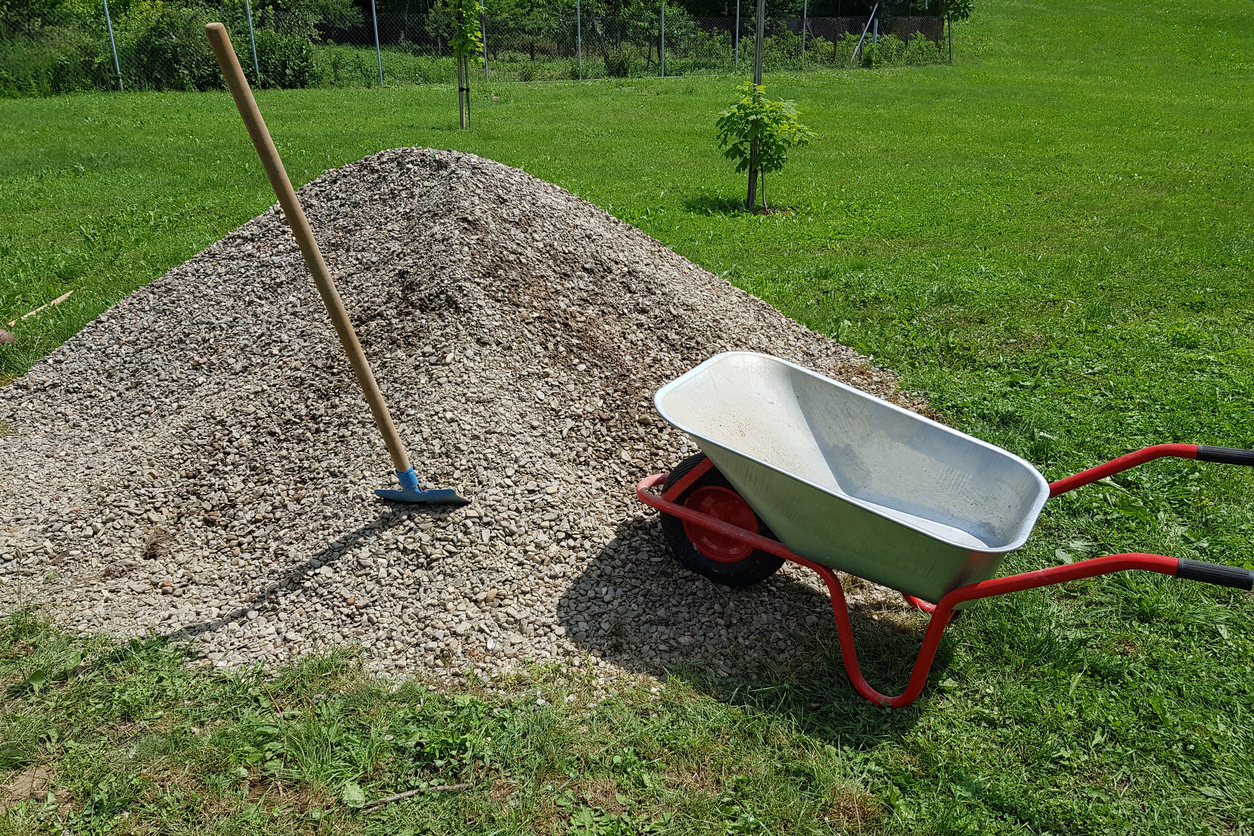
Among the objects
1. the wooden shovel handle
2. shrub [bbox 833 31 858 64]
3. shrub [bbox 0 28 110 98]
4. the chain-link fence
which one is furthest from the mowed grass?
shrub [bbox 833 31 858 64]

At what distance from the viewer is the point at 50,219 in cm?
895

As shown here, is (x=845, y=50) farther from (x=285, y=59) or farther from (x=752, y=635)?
(x=752, y=635)

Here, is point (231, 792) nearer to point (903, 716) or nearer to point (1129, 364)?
point (903, 716)

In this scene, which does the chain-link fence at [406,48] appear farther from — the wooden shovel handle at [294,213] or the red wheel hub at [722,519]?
the red wheel hub at [722,519]

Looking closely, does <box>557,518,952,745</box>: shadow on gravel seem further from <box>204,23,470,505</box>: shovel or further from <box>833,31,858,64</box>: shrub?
<box>833,31,858,64</box>: shrub

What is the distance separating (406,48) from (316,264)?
74.0 ft

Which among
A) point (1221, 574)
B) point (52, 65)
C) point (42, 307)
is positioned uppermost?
point (52, 65)

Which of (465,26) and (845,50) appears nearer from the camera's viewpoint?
(465,26)

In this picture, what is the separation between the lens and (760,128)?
356 inches

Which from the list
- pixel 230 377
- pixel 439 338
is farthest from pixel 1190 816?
pixel 230 377

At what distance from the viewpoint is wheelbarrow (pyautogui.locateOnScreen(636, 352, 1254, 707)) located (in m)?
2.66

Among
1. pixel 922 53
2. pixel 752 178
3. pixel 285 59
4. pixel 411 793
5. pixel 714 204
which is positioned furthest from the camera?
pixel 922 53

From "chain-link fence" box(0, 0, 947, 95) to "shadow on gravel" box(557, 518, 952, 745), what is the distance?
19224mm

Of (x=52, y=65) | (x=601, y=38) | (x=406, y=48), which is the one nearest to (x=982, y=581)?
(x=52, y=65)
